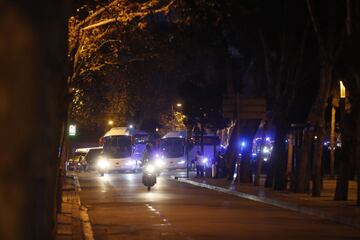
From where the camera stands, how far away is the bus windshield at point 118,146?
63.5 m

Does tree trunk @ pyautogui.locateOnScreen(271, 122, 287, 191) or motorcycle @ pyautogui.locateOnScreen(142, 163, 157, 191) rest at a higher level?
tree trunk @ pyautogui.locateOnScreen(271, 122, 287, 191)

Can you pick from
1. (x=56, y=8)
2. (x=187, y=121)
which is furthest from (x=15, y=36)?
(x=187, y=121)

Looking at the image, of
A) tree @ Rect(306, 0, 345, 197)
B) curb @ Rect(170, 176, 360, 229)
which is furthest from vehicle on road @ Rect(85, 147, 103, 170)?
tree @ Rect(306, 0, 345, 197)

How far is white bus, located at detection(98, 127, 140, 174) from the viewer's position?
63.3 meters

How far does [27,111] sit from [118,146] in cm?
5962

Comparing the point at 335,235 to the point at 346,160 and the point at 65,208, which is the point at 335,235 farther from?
the point at 65,208

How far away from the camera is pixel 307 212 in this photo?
76.0ft

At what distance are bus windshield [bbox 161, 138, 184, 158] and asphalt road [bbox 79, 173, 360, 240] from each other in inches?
1499

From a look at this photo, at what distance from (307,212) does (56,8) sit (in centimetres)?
1883

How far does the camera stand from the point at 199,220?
20391 millimetres

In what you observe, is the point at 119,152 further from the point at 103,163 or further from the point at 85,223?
the point at 85,223

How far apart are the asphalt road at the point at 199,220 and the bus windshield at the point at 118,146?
3393 cm

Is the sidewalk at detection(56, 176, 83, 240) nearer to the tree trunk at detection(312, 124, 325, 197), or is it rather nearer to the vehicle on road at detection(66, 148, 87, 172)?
the tree trunk at detection(312, 124, 325, 197)

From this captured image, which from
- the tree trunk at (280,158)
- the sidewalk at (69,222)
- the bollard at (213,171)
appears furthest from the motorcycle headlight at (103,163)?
the sidewalk at (69,222)
